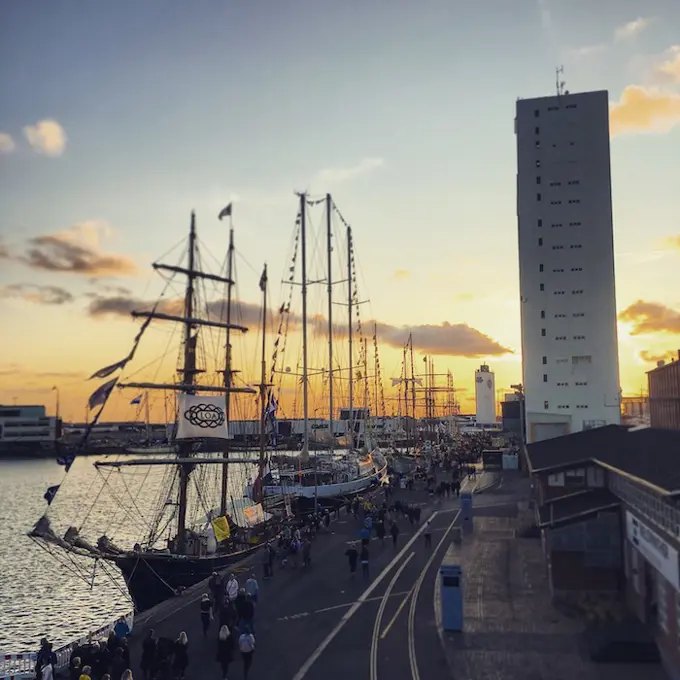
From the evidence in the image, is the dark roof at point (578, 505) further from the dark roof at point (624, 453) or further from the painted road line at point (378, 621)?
the painted road line at point (378, 621)

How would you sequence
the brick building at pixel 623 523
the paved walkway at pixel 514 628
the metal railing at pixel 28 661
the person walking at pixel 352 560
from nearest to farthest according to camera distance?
the brick building at pixel 623 523 < the paved walkway at pixel 514 628 < the metal railing at pixel 28 661 < the person walking at pixel 352 560

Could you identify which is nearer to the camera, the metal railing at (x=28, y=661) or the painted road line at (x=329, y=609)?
the metal railing at (x=28, y=661)

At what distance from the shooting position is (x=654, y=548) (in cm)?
Answer: 1803

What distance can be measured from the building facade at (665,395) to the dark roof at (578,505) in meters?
10.1

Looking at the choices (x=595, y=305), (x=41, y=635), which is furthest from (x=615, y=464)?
(x=595, y=305)

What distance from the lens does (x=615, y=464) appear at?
953 inches

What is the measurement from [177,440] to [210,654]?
24226 millimetres

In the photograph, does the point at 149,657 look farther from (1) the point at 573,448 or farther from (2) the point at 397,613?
(1) the point at 573,448

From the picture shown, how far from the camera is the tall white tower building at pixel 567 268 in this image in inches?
2840

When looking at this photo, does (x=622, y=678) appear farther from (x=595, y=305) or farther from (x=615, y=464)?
(x=595, y=305)

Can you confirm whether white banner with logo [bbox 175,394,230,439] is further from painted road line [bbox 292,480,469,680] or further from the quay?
painted road line [bbox 292,480,469,680]

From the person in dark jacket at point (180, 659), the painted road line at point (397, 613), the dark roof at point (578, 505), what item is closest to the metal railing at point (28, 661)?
the person in dark jacket at point (180, 659)

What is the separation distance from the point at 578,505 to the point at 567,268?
52281 mm

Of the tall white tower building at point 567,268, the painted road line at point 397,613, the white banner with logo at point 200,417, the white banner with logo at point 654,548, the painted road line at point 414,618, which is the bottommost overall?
the painted road line at point 397,613
